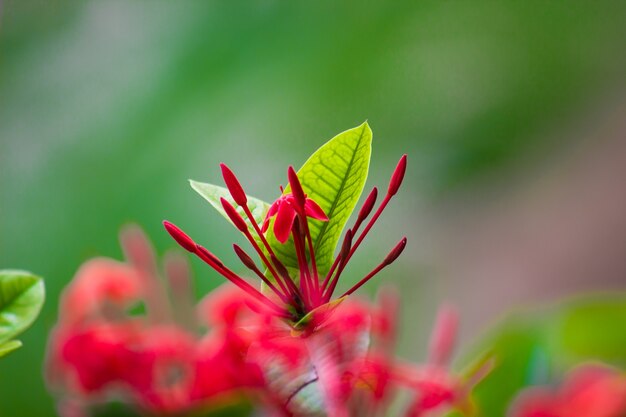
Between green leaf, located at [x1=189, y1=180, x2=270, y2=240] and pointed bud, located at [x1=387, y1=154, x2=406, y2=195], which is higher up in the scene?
green leaf, located at [x1=189, y1=180, x2=270, y2=240]

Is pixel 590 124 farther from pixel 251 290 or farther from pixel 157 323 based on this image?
pixel 251 290

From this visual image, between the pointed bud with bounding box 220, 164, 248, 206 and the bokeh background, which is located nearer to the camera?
the pointed bud with bounding box 220, 164, 248, 206

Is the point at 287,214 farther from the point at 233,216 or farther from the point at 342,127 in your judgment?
the point at 342,127

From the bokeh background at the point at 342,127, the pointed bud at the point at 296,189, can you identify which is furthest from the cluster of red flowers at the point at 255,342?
the bokeh background at the point at 342,127

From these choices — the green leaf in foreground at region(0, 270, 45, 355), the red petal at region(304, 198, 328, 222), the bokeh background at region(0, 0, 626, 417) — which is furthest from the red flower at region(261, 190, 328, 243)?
the bokeh background at region(0, 0, 626, 417)

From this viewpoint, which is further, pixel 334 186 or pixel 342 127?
pixel 342 127

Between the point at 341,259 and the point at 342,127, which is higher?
the point at 342,127

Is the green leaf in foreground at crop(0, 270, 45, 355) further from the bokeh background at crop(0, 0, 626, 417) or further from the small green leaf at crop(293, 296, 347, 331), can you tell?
the bokeh background at crop(0, 0, 626, 417)

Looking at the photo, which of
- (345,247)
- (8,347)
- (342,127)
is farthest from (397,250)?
(342,127)
